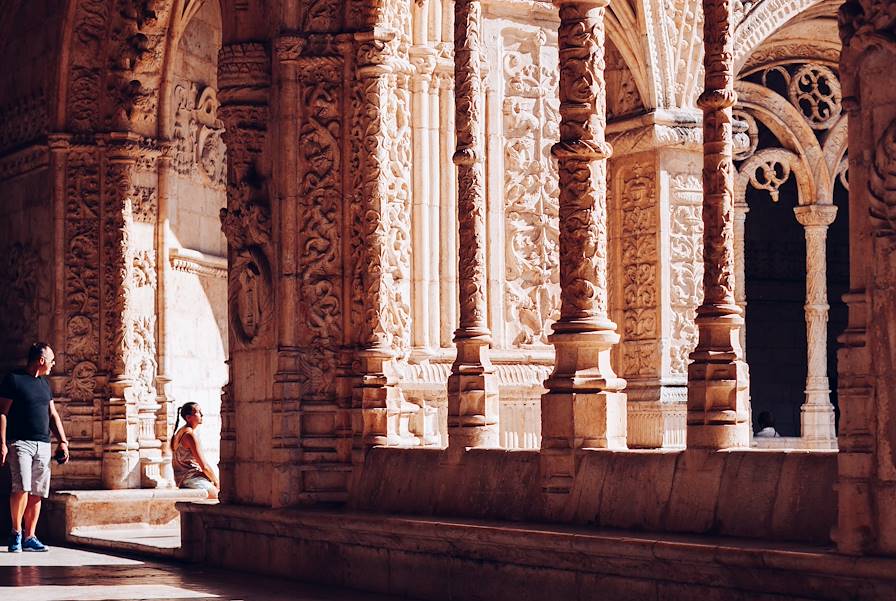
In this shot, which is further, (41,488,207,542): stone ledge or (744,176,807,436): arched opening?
(744,176,807,436): arched opening

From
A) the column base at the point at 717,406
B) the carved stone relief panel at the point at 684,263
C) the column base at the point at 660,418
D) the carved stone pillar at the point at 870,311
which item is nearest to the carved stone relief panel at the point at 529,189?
the column base at the point at 660,418

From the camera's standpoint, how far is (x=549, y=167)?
40.4 feet

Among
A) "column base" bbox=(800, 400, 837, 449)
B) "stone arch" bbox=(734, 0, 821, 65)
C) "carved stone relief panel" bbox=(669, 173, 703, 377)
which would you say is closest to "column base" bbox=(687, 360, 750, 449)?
"carved stone relief panel" bbox=(669, 173, 703, 377)

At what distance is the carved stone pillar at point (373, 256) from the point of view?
345 inches

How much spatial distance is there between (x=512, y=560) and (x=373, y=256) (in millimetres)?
2303

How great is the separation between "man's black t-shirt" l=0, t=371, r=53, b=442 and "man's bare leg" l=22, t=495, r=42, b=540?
0.40 metres

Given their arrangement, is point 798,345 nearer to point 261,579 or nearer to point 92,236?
point 92,236

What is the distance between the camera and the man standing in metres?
10.2

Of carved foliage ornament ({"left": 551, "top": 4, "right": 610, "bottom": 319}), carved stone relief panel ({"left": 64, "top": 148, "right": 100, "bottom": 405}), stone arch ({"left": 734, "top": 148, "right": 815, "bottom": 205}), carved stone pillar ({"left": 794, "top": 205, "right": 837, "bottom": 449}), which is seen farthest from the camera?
stone arch ({"left": 734, "top": 148, "right": 815, "bottom": 205})

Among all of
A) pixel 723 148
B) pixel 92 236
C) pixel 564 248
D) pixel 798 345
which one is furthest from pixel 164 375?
pixel 798 345

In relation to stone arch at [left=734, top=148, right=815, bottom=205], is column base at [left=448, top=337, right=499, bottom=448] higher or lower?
lower

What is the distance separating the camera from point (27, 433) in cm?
1028

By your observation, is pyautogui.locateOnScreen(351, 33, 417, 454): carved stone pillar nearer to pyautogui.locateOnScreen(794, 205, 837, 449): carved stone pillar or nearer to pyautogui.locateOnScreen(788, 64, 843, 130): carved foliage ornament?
pyautogui.locateOnScreen(794, 205, 837, 449): carved stone pillar

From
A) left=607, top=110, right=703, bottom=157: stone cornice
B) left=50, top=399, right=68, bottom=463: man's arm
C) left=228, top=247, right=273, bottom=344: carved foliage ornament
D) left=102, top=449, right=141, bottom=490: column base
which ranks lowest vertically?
left=102, top=449, right=141, bottom=490: column base
